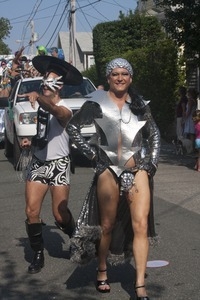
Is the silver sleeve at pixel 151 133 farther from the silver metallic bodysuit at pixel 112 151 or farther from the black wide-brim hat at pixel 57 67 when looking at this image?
the black wide-brim hat at pixel 57 67

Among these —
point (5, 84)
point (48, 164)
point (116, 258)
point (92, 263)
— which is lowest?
point (92, 263)

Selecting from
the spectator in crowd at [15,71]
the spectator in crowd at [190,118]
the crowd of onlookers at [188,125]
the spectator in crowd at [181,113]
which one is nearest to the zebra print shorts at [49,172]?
the crowd of onlookers at [188,125]

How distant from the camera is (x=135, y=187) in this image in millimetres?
5477

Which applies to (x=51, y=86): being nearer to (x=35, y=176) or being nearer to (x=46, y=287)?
(x=35, y=176)

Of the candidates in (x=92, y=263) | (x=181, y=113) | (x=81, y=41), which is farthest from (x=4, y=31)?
(x=92, y=263)

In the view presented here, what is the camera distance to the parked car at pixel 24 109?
45.8 ft

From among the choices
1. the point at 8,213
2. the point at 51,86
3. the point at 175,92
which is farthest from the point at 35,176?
the point at 175,92

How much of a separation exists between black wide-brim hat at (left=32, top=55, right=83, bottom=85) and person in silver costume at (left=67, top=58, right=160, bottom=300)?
2.34 feet

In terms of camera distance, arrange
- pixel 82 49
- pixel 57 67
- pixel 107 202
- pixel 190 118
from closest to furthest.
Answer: pixel 107 202 → pixel 57 67 → pixel 190 118 → pixel 82 49

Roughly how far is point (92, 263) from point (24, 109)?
7711 mm

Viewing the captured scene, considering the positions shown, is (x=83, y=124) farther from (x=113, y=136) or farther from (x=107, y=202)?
(x=107, y=202)

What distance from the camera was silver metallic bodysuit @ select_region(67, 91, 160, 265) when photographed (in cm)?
558

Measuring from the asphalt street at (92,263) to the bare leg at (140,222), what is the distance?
1.50ft

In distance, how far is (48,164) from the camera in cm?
653
